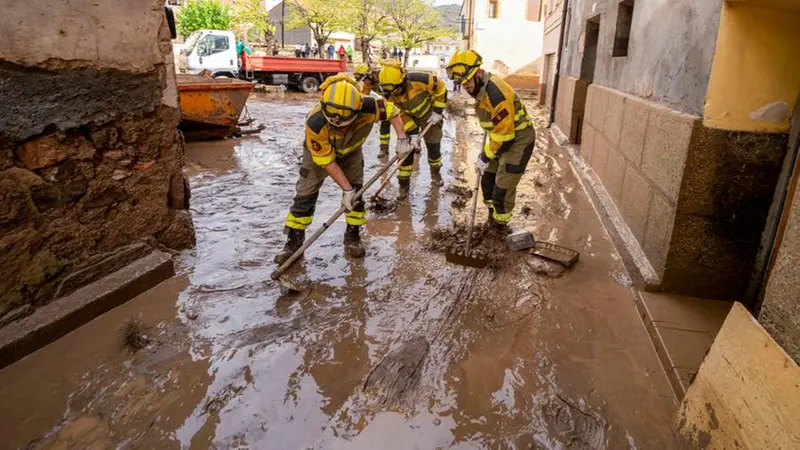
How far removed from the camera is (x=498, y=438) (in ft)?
7.14

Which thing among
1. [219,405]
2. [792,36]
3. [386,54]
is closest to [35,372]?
[219,405]

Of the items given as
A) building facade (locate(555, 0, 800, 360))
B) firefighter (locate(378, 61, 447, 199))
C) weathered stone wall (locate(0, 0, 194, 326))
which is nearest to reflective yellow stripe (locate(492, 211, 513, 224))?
building facade (locate(555, 0, 800, 360))

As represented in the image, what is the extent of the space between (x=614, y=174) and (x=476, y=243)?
172 cm

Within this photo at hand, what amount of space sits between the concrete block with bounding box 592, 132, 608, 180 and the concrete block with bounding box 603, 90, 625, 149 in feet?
0.57

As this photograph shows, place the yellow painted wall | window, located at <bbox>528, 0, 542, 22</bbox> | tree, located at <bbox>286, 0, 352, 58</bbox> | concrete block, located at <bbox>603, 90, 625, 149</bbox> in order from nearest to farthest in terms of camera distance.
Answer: the yellow painted wall → concrete block, located at <bbox>603, 90, 625, 149</bbox> → window, located at <bbox>528, 0, 542, 22</bbox> → tree, located at <bbox>286, 0, 352, 58</bbox>

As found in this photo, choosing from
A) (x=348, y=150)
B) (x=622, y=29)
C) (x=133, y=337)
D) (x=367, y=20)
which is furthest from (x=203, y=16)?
(x=133, y=337)

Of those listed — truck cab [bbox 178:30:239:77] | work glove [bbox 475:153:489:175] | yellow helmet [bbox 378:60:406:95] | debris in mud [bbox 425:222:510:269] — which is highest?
truck cab [bbox 178:30:239:77]

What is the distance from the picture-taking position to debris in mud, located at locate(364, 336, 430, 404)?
8.05 feet

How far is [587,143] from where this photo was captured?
653 cm

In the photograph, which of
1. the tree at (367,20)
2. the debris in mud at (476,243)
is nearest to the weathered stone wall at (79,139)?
the debris in mud at (476,243)

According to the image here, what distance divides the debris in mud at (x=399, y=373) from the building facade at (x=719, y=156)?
1612 mm

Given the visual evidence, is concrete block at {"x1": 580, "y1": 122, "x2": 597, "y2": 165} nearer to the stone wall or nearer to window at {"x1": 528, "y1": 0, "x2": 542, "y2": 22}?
the stone wall

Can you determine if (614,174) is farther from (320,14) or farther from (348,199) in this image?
(320,14)

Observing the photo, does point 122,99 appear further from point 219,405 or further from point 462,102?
point 462,102
